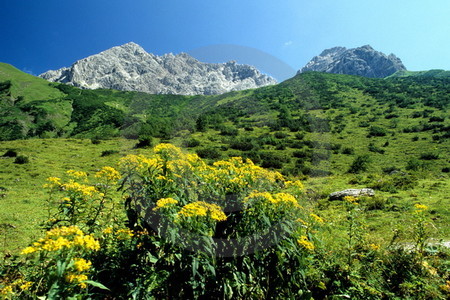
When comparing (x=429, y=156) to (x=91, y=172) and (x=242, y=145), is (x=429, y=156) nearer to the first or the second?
(x=242, y=145)

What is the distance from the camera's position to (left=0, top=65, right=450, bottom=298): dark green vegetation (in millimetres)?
12711

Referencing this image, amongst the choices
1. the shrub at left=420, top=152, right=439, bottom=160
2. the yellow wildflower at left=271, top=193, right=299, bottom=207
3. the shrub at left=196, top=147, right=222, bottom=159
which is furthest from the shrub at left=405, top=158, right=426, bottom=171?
the yellow wildflower at left=271, top=193, right=299, bottom=207

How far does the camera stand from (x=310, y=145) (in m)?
48.7

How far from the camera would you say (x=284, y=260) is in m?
4.16

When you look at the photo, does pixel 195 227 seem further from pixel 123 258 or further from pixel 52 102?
pixel 52 102

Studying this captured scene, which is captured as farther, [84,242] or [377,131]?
[377,131]

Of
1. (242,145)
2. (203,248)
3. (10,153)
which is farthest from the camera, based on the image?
(242,145)

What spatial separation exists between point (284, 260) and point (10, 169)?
33.5 meters

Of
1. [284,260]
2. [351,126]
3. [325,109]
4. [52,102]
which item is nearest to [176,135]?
[351,126]

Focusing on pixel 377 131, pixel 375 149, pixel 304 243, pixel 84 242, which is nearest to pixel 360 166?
pixel 375 149

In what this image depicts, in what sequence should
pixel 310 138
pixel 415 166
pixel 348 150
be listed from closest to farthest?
pixel 415 166 → pixel 348 150 → pixel 310 138

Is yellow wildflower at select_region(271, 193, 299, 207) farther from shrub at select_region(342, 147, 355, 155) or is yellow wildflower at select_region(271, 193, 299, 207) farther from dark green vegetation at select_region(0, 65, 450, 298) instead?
shrub at select_region(342, 147, 355, 155)

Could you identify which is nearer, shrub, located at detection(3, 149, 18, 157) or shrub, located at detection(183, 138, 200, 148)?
shrub, located at detection(3, 149, 18, 157)

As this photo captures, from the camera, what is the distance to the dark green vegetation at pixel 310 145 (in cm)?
1271
